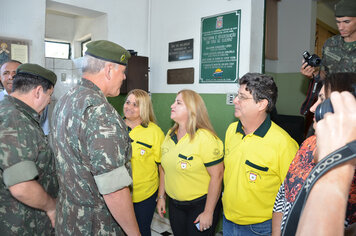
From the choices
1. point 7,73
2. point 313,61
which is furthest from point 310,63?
point 7,73

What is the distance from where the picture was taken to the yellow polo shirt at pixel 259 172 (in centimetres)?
143

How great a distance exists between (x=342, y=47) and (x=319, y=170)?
201cm

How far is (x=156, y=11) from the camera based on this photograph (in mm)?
3598

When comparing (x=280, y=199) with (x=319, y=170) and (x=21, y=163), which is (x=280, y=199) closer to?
(x=319, y=170)

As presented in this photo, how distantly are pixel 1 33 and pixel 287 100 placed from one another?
4136 millimetres

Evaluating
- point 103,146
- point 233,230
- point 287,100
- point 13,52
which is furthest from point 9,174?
point 287,100

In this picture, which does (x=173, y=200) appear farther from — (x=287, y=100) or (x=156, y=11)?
(x=287, y=100)

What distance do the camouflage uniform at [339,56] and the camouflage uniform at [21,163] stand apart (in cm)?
219

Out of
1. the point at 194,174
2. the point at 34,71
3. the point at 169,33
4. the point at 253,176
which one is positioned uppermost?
the point at 169,33

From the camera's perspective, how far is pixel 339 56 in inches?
81.7

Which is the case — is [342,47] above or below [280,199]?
above

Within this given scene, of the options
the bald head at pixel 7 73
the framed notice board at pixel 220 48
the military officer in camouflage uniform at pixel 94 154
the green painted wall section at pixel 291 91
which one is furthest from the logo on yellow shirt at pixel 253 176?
the green painted wall section at pixel 291 91

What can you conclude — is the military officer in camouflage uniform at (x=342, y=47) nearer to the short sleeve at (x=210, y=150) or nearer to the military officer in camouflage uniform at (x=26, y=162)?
the short sleeve at (x=210, y=150)

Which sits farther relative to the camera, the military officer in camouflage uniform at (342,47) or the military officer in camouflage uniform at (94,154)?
the military officer in camouflage uniform at (342,47)
